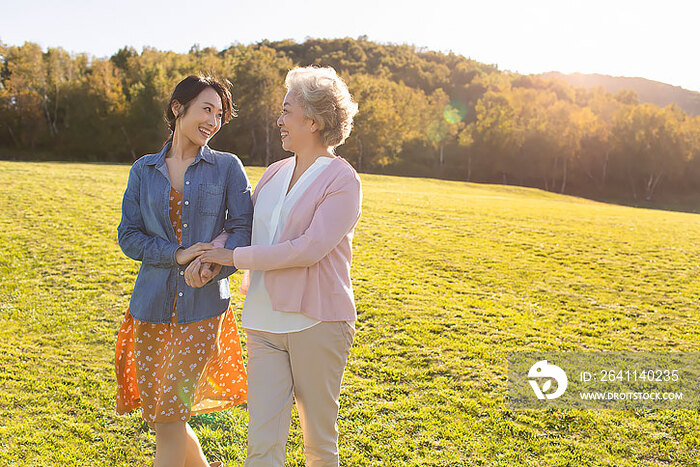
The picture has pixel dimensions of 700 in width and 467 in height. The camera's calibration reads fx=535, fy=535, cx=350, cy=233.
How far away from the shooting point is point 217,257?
2.83m

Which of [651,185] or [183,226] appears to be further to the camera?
[651,185]

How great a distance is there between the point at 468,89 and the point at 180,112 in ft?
326

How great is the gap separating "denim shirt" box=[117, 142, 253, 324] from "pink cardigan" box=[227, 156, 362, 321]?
0.29 m

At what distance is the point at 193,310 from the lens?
297 cm

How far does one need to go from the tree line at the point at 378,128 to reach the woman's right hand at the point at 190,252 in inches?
1822

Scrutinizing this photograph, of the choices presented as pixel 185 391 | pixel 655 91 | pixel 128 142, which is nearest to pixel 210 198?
pixel 185 391

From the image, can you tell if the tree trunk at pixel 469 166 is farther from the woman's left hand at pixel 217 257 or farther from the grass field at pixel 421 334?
the woman's left hand at pixel 217 257

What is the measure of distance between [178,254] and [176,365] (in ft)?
2.00

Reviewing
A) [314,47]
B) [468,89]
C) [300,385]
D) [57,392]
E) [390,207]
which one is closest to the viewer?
[300,385]

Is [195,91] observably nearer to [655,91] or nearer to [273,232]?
[273,232]

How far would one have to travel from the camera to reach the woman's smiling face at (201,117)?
301 centimetres

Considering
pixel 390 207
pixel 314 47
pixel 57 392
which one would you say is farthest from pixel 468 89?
pixel 57 392

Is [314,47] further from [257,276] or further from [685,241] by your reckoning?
[257,276]

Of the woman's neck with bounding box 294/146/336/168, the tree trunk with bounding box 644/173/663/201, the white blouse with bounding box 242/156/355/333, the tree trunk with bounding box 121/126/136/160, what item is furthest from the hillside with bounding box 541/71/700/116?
the white blouse with bounding box 242/156/355/333
